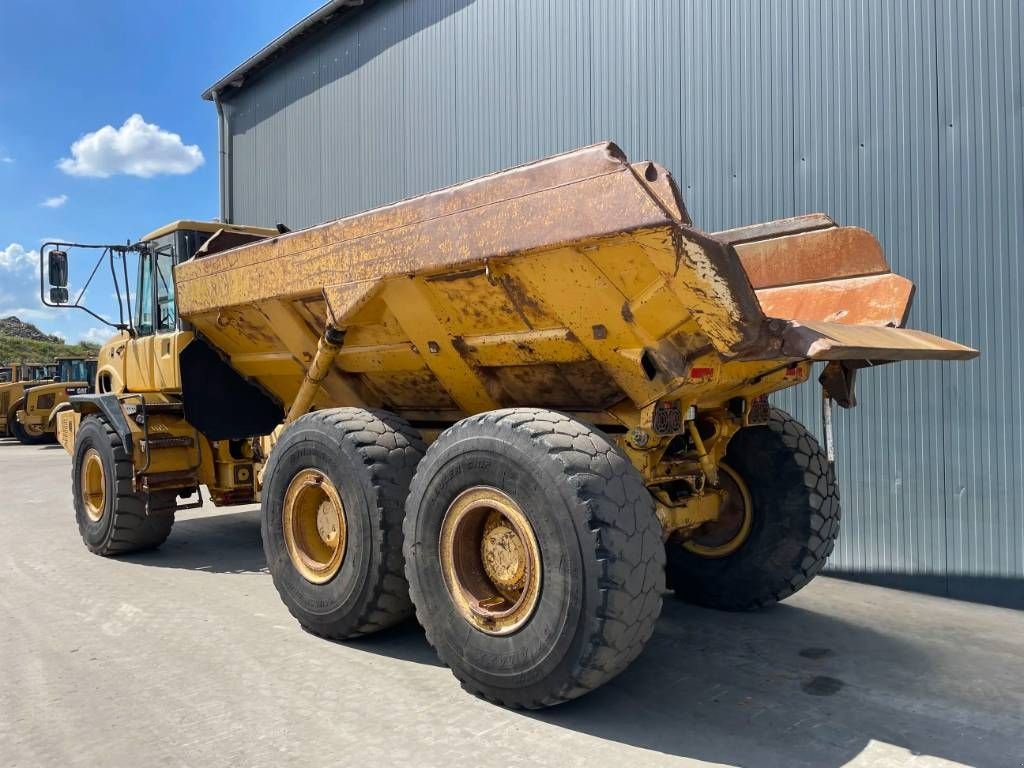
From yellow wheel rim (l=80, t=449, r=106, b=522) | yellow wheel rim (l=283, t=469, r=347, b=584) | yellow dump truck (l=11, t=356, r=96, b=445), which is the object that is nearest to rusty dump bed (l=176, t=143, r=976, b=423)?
yellow wheel rim (l=283, t=469, r=347, b=584)

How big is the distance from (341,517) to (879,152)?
492cm

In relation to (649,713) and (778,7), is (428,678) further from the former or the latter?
(778,7)

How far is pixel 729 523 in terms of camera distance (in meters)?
5.15

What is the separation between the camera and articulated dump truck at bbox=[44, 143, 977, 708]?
3.38 metres

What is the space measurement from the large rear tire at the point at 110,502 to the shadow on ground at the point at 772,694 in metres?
3.14

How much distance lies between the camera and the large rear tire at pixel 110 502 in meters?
6.79

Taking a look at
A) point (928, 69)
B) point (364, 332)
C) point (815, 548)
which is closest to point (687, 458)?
point (815, 548)

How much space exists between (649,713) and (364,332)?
2.72 m

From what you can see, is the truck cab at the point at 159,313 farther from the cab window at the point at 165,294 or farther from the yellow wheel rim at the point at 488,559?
the yellow wheel rim at the point at 488,559

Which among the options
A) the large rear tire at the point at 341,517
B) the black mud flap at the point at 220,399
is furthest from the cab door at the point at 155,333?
the large rear tire at the point at 341,517

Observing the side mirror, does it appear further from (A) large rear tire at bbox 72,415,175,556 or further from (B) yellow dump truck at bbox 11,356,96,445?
(B) yellow dump truck at bbox 11,356,96,445

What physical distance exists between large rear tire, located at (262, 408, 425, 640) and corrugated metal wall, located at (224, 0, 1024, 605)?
12.8 feet

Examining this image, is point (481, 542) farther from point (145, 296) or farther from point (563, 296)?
point (145, 296)

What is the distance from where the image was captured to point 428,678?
4066 mm
